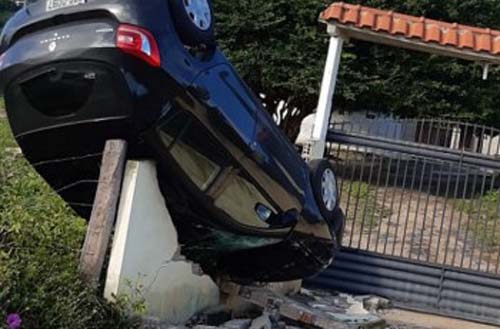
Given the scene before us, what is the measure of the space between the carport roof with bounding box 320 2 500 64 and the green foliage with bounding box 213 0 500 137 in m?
5.30

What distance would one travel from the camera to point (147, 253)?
3805 millimetres

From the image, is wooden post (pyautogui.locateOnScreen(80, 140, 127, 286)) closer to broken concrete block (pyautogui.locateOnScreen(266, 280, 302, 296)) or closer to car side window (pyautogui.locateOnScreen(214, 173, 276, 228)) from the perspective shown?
car side window (pyautogui.locateOnScreen(214, 173, 276, 228))

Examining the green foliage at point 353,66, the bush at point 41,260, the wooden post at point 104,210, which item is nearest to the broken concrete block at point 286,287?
the bush at point 41,260

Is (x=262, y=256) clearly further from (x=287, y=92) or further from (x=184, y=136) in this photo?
(x=287, y=92)

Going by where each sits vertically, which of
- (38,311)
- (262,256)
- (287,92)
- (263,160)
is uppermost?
(287,92)

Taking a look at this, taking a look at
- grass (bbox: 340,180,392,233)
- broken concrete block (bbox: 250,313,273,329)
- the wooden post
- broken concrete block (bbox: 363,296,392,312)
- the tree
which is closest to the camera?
the wooden post

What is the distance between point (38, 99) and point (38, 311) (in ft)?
3.64

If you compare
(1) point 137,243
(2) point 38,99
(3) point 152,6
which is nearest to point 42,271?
(1) point 137,243

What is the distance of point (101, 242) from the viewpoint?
140 inches

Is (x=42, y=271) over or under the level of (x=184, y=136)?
under

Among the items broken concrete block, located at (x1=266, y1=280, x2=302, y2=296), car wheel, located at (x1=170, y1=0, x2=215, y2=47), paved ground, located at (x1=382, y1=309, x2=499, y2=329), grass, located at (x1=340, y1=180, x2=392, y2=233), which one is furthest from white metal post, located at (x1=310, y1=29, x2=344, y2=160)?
car wheel, located at (x1=170, y1=0, x2=215, y2=47)

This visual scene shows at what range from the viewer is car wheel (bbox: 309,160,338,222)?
→ 483 centimetres

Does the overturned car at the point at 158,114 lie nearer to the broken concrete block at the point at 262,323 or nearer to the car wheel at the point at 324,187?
the car wheel at the point at 324,187

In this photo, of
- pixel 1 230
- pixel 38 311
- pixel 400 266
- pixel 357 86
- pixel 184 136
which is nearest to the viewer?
pixel 38 311
